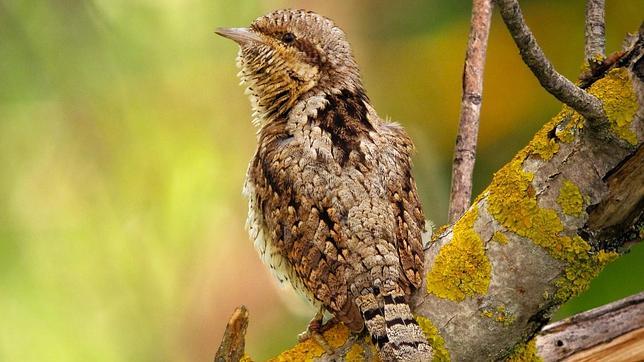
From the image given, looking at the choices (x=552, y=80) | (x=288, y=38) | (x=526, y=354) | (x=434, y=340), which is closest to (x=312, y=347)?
(x=434, y=340)

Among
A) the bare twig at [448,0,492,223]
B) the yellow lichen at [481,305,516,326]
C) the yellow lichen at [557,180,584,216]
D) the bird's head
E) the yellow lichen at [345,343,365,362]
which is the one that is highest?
the bird's head

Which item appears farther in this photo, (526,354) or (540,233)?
(526,354)

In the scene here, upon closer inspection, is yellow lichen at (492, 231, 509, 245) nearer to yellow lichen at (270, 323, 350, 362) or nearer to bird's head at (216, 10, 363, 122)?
yellow lichen at (270, 323, 350, 362)

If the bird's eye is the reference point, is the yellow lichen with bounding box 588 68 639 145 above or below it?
below

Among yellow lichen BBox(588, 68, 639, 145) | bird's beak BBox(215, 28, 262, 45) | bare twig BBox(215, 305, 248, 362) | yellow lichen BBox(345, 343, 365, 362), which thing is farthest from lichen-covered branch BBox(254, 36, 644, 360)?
bird's beak BBox(215, 28, 262, 45)

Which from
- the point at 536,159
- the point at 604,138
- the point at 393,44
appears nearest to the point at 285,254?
the point at 536,159

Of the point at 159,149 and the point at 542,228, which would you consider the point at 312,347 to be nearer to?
the point at 542,228

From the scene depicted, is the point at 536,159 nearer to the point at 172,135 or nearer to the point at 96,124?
the point at 172,135
